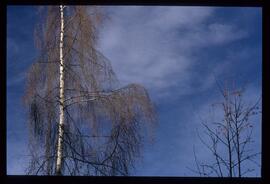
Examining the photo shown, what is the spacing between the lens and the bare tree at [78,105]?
14.9 feet

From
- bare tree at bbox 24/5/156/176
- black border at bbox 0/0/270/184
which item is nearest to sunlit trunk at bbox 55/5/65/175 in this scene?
bare tree at bbox 24/5/156/176

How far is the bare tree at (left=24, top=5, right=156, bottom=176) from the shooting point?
4.53 metres

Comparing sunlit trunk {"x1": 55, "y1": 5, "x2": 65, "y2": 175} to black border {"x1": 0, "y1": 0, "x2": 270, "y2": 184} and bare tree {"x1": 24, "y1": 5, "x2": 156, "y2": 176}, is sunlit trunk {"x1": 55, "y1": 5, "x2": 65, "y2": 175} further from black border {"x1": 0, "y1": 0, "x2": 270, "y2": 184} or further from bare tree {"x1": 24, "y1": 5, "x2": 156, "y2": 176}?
black border {"x1": 0, "y1": 0, "x2": 270, "y2": 184}

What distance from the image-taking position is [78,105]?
4848mm

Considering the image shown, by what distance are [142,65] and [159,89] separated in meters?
0.27

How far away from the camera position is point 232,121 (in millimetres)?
4930
